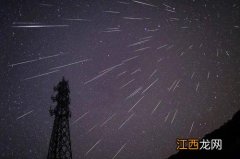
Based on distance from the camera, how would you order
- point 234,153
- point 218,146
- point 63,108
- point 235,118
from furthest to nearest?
point 63,108, point 235,118, point 218,146, point 234,153

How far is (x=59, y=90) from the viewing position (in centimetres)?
2722

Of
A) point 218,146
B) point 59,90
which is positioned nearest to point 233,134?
point 218,146

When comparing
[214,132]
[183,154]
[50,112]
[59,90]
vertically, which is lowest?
[183,154]

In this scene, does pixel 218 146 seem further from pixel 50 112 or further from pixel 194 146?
pixel 50 112

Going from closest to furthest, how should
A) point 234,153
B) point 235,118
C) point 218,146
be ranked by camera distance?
point 234,153 < point 218,146 < point 235,118

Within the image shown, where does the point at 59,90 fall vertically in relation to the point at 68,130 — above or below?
above

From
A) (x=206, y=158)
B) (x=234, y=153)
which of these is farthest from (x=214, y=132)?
(x=234, y=153)

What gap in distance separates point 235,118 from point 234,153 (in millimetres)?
5621

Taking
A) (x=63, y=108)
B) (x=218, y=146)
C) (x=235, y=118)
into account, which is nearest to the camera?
(x=218, y=146)

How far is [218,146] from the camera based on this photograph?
21.4 m

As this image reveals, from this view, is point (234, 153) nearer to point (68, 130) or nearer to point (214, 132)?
point (214, 132)

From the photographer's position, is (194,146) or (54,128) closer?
(194,146)

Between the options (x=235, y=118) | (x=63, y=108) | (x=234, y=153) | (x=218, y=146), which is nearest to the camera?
(x=234, y=153)

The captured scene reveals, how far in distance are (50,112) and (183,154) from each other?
42.0 ft
